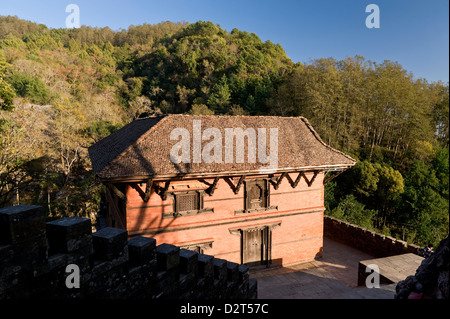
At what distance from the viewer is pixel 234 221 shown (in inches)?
428

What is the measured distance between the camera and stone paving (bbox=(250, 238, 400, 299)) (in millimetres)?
9281

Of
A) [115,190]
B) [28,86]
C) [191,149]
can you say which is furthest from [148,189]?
[28,86]

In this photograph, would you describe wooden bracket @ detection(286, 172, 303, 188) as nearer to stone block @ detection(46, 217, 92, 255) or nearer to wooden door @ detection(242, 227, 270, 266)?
wooden door @ detection(242, 227, 270, 266)

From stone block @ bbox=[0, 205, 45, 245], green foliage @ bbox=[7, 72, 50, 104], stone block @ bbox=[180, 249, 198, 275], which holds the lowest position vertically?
stone block @ bbox=[180, 249, 198, 275]

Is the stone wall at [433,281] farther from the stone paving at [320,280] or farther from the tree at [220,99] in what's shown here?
the tree at [220,99]

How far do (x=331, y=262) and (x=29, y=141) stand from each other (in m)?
20.7

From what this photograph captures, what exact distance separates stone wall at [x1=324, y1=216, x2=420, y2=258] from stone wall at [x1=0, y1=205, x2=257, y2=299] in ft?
38.4

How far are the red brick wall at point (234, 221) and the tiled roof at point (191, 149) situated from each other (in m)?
1.02

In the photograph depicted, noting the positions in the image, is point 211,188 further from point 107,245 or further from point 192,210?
point 107,245

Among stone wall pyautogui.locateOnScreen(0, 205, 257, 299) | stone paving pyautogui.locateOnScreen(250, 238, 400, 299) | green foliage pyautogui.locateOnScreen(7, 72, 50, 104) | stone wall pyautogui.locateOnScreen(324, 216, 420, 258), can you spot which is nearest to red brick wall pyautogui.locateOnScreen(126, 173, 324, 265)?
stone paving pyautogui.locateOnScreen(250, 238, 400, 299)

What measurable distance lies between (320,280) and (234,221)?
4569mm

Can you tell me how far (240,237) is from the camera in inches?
437

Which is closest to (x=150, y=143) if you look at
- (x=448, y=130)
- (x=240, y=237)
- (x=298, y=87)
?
(x=240, y=237)

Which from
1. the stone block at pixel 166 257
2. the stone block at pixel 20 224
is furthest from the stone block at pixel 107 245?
the stone block at pixel 166 257
